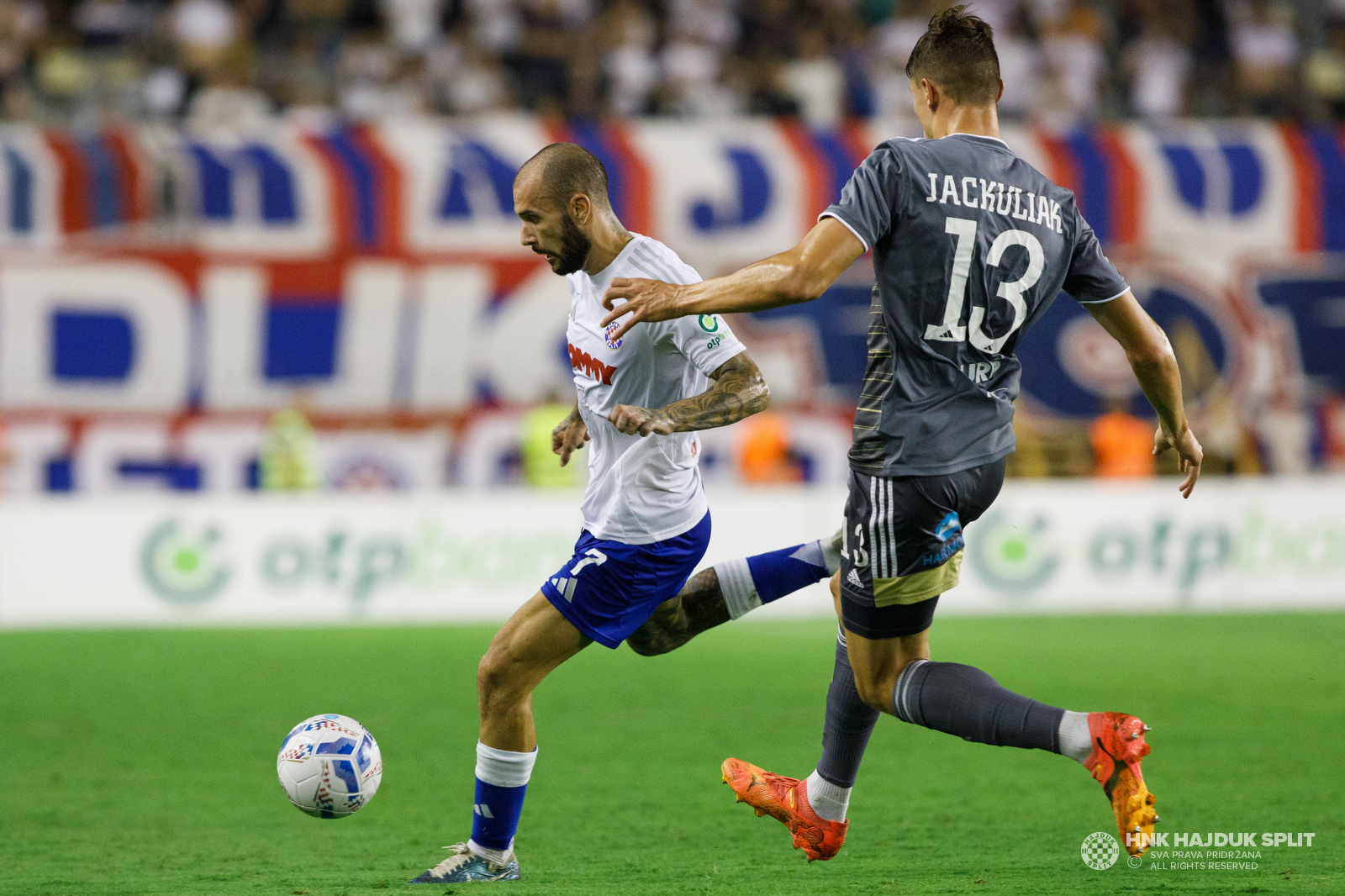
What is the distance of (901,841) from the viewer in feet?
17.3

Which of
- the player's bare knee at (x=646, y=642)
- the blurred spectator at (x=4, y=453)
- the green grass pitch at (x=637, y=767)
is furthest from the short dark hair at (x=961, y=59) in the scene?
the blurred spectator at (x=4, y=453)

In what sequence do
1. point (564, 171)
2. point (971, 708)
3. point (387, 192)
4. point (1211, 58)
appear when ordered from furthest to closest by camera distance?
point (1211, 58) → point (387, 192) → point (564, 171) → point (971, 708)

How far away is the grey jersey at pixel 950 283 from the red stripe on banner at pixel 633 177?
1273 cm

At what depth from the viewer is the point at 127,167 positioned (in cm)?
1558

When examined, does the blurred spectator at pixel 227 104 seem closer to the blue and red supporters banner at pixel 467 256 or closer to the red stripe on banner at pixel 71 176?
the blue and red supporters banner at pixel 467 256

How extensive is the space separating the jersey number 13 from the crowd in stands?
44.3ft

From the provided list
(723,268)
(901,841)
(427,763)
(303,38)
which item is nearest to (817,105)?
(723,268)

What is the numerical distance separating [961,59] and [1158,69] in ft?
52.9

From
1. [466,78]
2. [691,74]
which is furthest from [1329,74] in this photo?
[466,78]

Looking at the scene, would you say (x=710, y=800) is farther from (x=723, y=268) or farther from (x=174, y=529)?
(x=723, y=268)

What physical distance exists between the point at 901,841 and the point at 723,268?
40.7 ft

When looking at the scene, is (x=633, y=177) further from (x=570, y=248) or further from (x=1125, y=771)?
(x=1125, y=771)

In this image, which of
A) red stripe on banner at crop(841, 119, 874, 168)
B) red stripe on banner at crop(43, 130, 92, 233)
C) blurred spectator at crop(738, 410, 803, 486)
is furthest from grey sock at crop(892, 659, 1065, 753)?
red stripe on banner at crop(43, 130, 92, 233)

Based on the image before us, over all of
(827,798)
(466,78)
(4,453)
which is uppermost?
(466,78)
